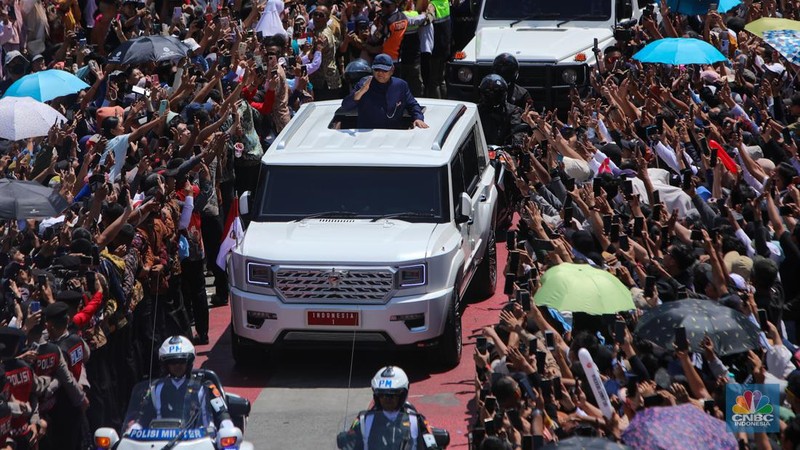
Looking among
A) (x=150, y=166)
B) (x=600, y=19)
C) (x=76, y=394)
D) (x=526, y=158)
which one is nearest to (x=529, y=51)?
(x=600, y=19)

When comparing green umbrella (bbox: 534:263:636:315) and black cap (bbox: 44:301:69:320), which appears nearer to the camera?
green umbrella (bbox: 534:263:636:315)

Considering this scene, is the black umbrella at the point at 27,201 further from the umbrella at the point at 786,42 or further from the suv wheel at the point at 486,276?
the umbrella at the point at 786,42

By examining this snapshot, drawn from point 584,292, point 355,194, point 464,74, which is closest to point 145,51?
point 355,194

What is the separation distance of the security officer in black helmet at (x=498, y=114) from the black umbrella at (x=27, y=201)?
283 inches

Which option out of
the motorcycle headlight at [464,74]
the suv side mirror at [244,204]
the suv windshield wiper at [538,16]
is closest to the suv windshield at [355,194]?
the suv side mirror at [244,204]

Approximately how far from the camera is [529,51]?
2008 cm

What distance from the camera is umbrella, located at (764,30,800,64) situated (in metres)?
14.4

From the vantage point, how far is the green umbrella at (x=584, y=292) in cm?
943

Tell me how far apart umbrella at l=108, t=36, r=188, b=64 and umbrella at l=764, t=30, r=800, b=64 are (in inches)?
270

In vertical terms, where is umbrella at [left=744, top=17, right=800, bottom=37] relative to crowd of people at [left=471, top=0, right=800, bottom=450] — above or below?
above

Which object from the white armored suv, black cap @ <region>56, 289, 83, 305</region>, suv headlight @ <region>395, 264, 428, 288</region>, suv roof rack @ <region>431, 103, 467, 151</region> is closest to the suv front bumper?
the white armored suv

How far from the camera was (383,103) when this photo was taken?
1509 centimetres

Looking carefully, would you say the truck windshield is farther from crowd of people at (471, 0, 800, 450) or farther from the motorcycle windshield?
the motorcycle windshield

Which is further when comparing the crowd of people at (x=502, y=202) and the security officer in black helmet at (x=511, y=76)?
the security officer in black helmet at (x=511, y=76)
